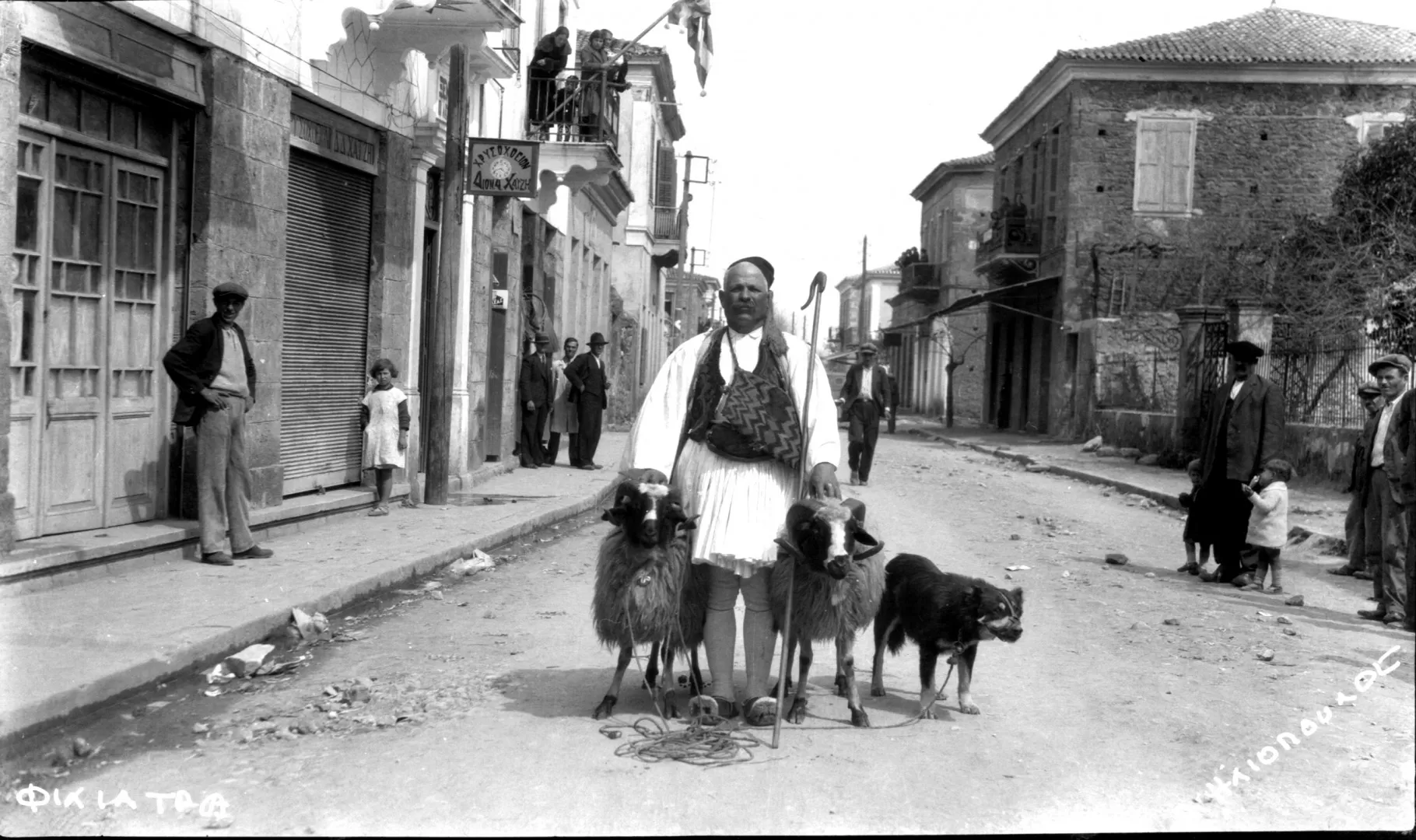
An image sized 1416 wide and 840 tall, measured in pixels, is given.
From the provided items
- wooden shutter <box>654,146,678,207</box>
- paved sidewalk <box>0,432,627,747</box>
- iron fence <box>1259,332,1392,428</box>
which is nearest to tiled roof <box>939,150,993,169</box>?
wooden shutter <box>654,146,678,207</box>

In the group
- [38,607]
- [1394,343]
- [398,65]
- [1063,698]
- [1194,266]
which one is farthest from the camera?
[1194,266]

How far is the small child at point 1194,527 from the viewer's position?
1079 centimetres

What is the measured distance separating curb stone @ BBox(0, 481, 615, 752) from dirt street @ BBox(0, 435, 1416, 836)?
101mm

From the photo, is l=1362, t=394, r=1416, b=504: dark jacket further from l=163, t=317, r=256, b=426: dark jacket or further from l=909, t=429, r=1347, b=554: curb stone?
l=163, t=317, r=256, b=426: dark jacket

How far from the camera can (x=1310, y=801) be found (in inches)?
187

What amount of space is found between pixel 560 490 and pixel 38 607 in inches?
369

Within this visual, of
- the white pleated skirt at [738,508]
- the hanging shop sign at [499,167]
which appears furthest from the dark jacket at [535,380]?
the white pleated skirt at [738,508]

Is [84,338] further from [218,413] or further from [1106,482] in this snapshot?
[1106,482]

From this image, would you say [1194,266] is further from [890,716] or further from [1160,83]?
[890,716]

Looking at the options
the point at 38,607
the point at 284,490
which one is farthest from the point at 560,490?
the point at 38,607

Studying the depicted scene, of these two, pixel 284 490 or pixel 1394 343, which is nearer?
pixel 284 490

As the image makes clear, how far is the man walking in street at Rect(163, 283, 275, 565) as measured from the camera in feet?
30.1

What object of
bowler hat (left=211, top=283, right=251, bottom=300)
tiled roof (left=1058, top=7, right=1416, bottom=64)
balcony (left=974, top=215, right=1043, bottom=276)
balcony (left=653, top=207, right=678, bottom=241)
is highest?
tiled roof (left=1058, top=7, right=1416, bottom=64)

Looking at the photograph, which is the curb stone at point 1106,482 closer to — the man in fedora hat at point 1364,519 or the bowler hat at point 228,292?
the man in fedora hat at point 1364,519
